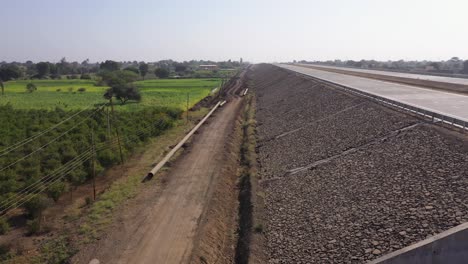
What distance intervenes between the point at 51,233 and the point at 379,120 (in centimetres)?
1602

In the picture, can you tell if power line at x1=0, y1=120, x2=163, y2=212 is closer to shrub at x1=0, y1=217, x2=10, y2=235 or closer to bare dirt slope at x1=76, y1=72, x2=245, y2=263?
shrub at x1=0, y1=217, x2=10, y2=235

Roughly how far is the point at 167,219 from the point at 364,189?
7.27 meters

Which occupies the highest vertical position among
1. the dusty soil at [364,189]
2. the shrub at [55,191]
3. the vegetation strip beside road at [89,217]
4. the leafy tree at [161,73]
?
the dusty soil at [364,189]

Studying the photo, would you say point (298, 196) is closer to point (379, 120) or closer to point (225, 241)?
point (225, 241)

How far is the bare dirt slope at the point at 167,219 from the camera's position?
12.6m

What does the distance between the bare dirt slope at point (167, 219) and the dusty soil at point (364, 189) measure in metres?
2.81

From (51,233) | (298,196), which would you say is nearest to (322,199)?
(298,196)

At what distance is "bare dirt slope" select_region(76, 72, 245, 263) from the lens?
12.6m

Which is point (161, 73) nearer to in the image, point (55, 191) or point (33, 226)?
point (55, 191)

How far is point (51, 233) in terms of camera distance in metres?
14.6

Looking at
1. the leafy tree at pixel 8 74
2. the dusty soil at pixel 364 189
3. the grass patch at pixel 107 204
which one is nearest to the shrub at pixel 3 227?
the grass patch at pixel 107 204

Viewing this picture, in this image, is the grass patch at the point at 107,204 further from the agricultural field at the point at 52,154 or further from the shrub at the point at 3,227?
the shrub at the point at 3,227

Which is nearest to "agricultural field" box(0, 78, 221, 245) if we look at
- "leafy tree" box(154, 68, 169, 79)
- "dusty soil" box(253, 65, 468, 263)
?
"dusty soil" box(253, 65, 468, 263)

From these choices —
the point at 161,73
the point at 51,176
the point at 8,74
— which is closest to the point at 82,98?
the point at 51,176
